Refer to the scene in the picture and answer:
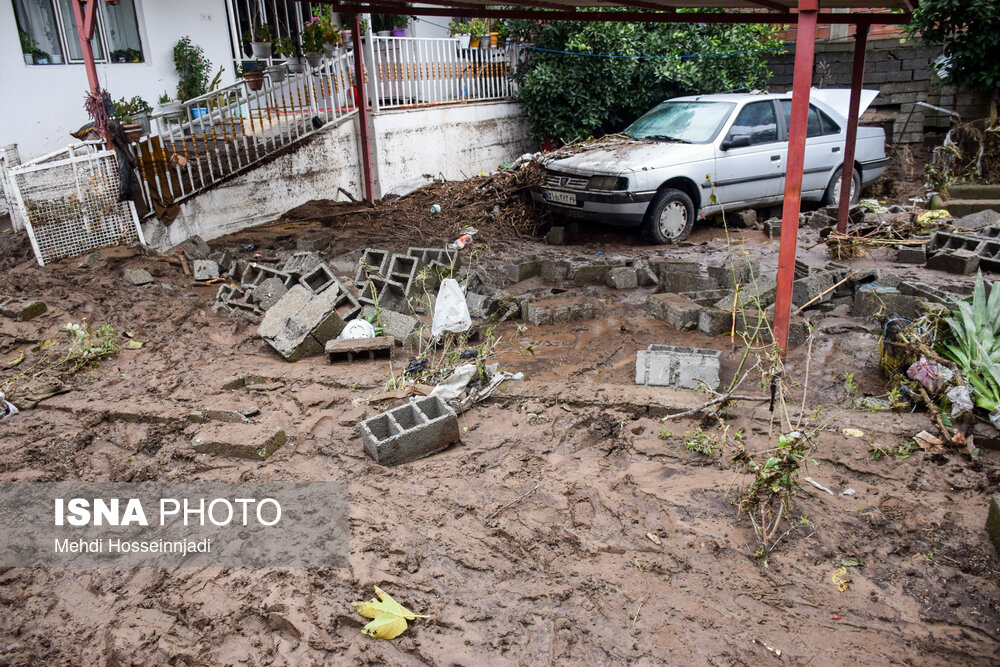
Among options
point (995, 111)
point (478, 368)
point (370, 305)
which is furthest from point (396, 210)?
point (995, 111)

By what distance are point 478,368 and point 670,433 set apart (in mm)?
1527

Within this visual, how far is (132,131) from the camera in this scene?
26.4 feet

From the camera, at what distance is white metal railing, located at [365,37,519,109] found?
11.4 meters


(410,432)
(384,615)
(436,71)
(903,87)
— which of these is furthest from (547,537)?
(903,87)

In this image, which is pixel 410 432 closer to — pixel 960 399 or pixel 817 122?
pixel 960 399

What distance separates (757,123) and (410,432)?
23.7 ft

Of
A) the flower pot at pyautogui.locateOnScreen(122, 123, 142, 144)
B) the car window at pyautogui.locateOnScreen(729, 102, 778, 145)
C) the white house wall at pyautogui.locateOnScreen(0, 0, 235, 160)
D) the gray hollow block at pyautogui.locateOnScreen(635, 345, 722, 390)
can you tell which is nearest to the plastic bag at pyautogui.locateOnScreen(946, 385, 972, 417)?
the gray hollow block at pyautogui.locateOnScreen(635, 345, 722, 390)

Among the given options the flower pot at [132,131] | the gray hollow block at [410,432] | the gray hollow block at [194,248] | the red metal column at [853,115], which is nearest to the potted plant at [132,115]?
the flower pot at [132,131]

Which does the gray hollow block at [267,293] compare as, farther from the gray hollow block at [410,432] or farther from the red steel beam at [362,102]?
the red steel beam at [362,102]

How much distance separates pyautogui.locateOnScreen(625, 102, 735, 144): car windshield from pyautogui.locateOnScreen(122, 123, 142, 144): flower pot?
6.35m

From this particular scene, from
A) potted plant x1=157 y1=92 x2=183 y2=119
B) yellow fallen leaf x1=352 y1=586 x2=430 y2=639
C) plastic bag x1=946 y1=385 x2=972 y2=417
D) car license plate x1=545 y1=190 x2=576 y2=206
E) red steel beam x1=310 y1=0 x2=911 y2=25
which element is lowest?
yellow fallen leaf x1=352 y1=586 x2=430 y2=639

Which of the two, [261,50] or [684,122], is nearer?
[684,122]

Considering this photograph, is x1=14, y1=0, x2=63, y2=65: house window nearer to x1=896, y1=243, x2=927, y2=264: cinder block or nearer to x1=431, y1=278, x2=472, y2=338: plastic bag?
x1=431, y1=278, x2=472, y2=338: plastic bag

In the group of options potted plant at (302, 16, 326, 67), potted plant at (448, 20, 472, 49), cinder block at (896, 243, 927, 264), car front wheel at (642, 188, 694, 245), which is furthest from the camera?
potted plant at (448, 20, 472, 49)
